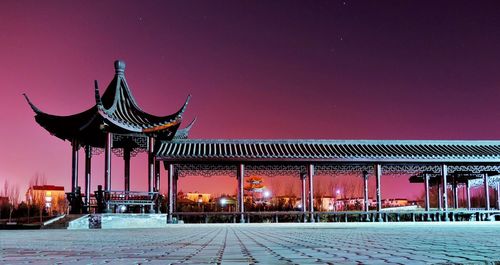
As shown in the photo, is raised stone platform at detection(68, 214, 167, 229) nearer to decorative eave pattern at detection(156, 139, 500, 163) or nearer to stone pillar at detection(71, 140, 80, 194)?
stone pillar at detection(71, 140, 80, 194)

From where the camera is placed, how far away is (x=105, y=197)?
2561 centimetres

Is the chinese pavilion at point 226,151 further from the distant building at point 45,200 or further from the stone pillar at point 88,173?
the distant building at point 45,200

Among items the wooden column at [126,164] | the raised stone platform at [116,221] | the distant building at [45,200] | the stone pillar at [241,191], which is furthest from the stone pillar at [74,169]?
the distant building at [45,200]

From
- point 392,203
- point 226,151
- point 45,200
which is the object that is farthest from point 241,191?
point 392,203

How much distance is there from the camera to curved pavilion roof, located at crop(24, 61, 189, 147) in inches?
1017

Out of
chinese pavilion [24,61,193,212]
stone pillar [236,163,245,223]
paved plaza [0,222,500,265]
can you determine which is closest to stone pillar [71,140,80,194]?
chinese pavilion [24,61,193,212]

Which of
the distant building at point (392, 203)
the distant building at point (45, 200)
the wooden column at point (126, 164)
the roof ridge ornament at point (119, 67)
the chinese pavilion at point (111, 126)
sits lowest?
the distant building at point (392, 203)

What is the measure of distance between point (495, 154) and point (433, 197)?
171 feet

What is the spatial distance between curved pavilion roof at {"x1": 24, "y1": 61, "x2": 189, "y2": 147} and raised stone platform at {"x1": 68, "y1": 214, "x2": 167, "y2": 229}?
145 inches

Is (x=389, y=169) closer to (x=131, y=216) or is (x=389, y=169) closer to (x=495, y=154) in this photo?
(x=495, y=154)

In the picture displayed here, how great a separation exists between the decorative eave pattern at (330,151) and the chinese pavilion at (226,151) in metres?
0.05

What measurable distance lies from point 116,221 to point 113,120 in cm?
422

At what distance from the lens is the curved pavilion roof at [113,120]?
25.8 m

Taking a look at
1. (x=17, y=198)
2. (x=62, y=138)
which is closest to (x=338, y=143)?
(x=62, y=138)
